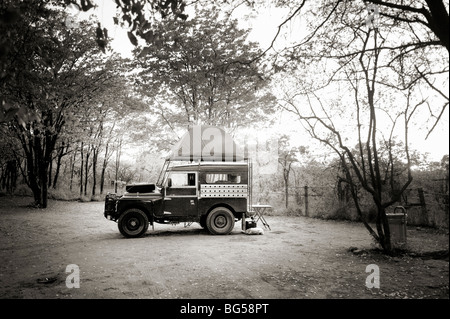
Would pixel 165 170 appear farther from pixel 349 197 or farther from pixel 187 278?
pixel 349 197

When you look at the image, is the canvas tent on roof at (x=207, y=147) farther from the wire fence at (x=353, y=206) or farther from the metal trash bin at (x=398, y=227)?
the metal trash bin at (x=398, y=227)

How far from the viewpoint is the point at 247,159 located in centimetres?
1158

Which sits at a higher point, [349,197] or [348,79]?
[348,79]

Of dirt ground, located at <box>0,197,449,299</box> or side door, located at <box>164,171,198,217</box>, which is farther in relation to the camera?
side door, located at <box>164,171,198,217</box>

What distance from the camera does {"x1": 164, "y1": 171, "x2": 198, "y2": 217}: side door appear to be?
10141mm

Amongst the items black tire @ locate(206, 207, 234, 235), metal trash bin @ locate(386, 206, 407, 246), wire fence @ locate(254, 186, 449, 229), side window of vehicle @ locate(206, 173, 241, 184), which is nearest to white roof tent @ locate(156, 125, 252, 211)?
side window of vehicle @ locate(206, 173, 241, 184)

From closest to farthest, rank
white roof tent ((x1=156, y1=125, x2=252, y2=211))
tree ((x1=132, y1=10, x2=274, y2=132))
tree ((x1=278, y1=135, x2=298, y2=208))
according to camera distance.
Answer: white roof tent ((x1=156, y1=125, x2=252, y2=211))
tree ((x1=132, y1=10, x2=274, y2=132))
tree ((x1=278, y1=135, x2=298, y2=208))

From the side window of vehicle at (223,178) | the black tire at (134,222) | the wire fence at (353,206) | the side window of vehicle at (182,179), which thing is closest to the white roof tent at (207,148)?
the side window of vehicle at (223,178)

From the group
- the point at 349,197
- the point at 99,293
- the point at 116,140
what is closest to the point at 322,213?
the point at 349,197

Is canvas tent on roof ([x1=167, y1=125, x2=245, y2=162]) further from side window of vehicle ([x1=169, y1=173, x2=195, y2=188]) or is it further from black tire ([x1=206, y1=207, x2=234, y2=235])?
black tire ([x1=206, y1=207, x2=234, y2=235])

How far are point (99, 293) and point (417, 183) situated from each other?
45.1 ft

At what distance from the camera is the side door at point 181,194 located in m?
10.1

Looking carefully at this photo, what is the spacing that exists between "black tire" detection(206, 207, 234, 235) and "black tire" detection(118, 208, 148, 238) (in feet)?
7.17

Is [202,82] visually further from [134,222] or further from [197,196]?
[134,222]
